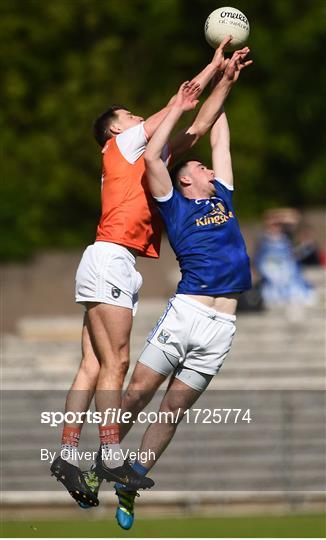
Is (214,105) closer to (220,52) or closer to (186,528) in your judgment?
(220,52)

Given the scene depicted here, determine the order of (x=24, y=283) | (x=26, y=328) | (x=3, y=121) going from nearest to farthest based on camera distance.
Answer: (x=26, y=328) < (x=24, y=283) < (x=3, y=121)

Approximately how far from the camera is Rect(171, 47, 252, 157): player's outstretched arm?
32.9 feet

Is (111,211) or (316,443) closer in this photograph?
(111,211)

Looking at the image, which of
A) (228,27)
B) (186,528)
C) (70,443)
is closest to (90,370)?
(70,443)

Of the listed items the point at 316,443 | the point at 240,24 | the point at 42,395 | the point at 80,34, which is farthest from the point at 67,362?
the point at 240,24

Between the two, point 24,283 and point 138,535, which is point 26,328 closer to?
point 24,283

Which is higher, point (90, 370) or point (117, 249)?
point (117, 249)

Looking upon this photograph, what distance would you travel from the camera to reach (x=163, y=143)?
965cm

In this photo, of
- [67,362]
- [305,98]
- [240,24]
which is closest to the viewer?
[240,24]

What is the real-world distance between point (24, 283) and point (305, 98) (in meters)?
6.75

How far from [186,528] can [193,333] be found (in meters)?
6.74

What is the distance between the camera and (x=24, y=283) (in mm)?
23000

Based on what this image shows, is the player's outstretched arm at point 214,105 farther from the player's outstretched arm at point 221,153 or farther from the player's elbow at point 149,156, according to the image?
the player's elbow at point 149,156

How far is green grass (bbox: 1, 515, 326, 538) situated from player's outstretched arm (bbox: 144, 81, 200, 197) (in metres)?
6.01
